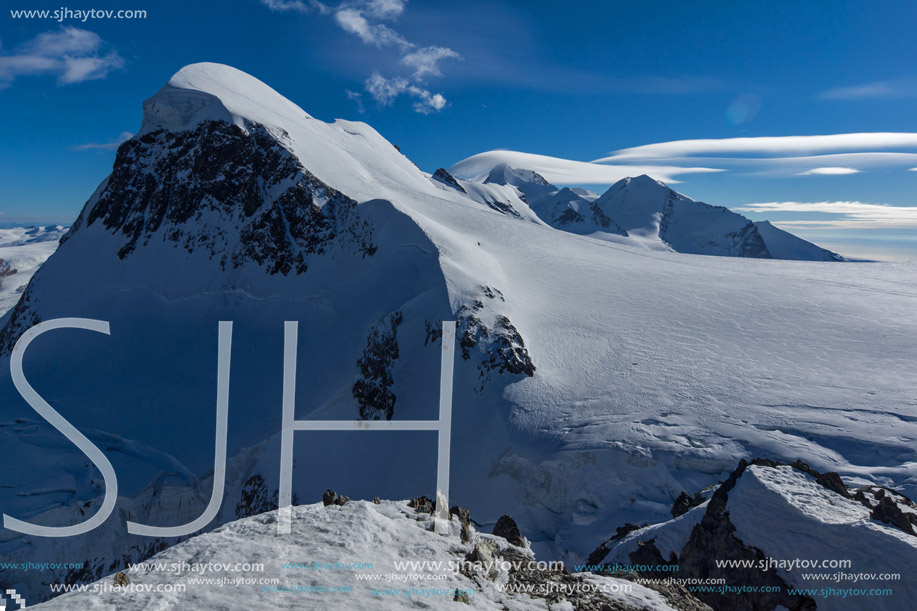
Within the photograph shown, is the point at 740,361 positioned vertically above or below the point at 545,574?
above

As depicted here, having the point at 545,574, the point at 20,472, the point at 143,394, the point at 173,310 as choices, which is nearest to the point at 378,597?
the point at 545,574

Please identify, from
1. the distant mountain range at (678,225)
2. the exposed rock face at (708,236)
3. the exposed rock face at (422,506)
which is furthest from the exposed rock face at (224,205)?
the exposed rock face at (708,236)

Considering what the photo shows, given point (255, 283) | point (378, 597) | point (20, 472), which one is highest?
point (255, 283)

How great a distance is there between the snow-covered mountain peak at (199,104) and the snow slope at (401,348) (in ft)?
0.94

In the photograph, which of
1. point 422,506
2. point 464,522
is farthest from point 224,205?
point 464,522

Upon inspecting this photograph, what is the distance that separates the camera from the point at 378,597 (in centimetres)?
747

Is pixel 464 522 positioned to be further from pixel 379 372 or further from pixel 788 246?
pixel 788 246

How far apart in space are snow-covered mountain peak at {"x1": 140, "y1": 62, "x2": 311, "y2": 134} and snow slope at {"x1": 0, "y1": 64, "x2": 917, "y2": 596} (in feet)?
0.94

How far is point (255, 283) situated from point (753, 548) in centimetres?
3831

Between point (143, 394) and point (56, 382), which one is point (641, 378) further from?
point (56, 382)

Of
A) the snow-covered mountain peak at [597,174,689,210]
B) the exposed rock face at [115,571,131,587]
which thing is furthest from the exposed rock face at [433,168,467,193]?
the snow-covered mountain peak at [597,174,689,210]

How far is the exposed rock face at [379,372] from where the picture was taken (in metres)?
29.0

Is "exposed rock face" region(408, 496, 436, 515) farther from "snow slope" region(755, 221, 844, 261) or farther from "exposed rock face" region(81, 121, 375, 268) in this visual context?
"snow slope" region(755, 221, 844, 261)

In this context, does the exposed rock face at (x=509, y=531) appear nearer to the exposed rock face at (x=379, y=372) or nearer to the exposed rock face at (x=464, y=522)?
the exposed rock face at (x=464, y=522)
